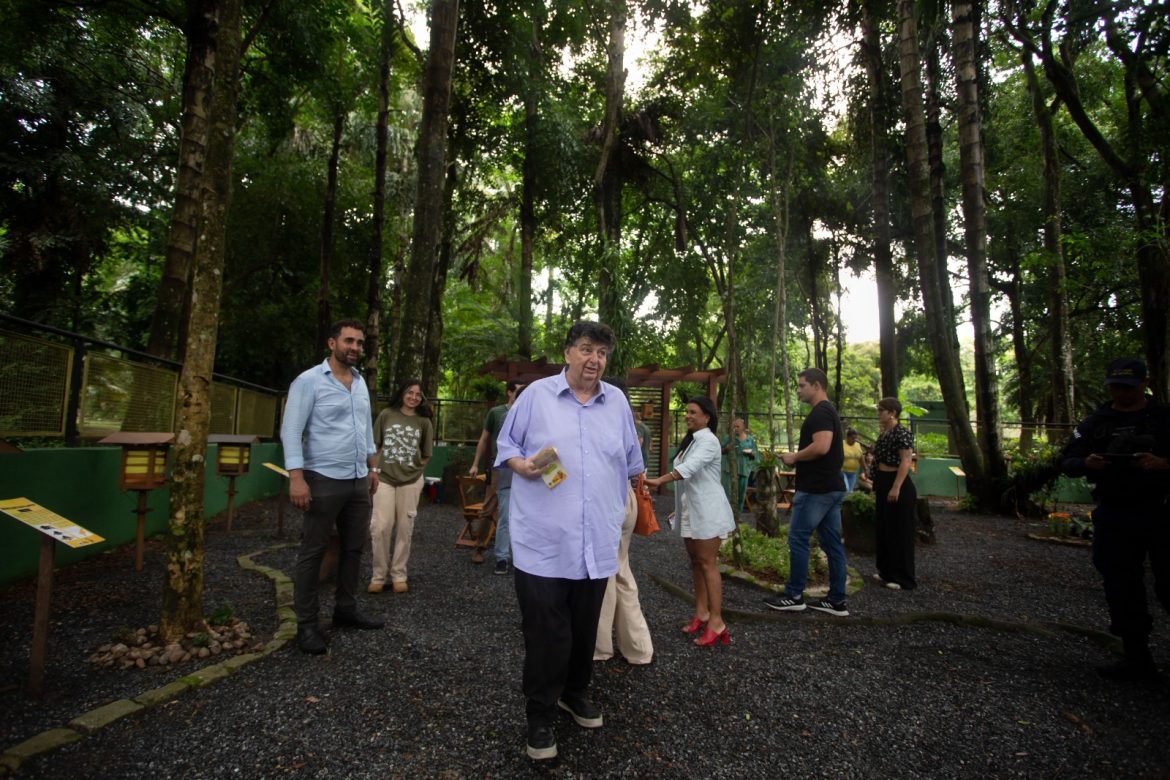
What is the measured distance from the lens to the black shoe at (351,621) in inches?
166

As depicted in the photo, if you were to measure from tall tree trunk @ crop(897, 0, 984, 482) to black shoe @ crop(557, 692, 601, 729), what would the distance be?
11.1 meters

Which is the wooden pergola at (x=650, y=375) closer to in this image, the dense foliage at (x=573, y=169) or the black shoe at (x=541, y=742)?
the dense foliage at (x=573, y=169)

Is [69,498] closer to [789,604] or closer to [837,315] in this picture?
[789,604]

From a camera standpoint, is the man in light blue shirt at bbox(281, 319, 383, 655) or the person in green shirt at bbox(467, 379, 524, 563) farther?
the person in green shirt at bbox(467, 379, 524, 563)

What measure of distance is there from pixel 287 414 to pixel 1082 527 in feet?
38.6

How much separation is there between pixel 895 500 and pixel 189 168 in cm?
715

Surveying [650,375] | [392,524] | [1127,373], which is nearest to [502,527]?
[392,524]

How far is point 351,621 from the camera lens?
423 cm

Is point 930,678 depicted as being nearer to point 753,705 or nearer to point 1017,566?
point 753,705

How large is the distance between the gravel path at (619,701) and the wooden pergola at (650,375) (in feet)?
29.0

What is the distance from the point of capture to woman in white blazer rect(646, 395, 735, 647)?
4.10 meters

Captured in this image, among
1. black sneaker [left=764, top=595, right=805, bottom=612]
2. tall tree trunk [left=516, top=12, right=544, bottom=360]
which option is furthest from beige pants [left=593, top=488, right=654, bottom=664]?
tall tree trunk [left=516, top=12, right=544, bottom=360]

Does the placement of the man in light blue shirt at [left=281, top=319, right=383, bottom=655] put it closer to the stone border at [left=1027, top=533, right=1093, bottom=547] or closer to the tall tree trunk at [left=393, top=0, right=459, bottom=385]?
the tall tree trunk at [left=393, top=0, right=459, bottom=385]

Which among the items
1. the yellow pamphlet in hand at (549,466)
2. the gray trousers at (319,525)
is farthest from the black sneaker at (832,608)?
Result: the gray trousers at (319,525)
